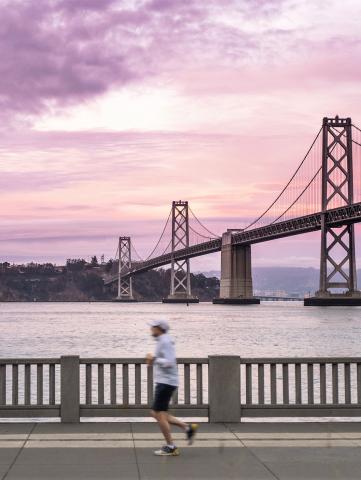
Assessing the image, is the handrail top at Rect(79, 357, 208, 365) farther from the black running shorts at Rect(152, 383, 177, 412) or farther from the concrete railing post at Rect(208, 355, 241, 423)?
the black running shorts at Rect(152, 383, 177, 412)

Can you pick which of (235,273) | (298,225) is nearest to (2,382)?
(298,225)

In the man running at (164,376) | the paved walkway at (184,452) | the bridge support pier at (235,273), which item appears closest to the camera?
the paved walkway at (184,452)

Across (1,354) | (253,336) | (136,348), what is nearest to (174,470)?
(1,354)

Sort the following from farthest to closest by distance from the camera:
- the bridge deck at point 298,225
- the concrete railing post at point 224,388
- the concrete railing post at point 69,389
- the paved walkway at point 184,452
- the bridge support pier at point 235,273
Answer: the bridge support pier at point 235,273 → the bridge deck at point 298,225 → the concrete railing post at point 224,388 → the concrete railing post at point 69,389 → the paved walkway at point 184,452

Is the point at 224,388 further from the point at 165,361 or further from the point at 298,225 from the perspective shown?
the point at 298,225

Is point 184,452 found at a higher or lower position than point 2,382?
lower

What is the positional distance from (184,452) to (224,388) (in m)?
1.96

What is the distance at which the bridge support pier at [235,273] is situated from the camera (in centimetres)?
14600

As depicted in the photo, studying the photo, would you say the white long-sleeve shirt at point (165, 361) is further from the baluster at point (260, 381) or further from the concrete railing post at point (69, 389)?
the baluster at point (260, 381)

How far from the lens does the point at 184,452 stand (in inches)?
414

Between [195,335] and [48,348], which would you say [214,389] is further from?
[195,335]

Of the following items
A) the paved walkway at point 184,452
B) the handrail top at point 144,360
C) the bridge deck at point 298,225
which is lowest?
the paved walkway at point 184,452

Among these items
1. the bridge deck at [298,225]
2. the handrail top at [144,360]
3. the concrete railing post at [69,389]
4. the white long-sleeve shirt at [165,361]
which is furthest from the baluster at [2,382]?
the bridge deck at [298,225]

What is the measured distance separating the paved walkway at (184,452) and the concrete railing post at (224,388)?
0.22 metres
